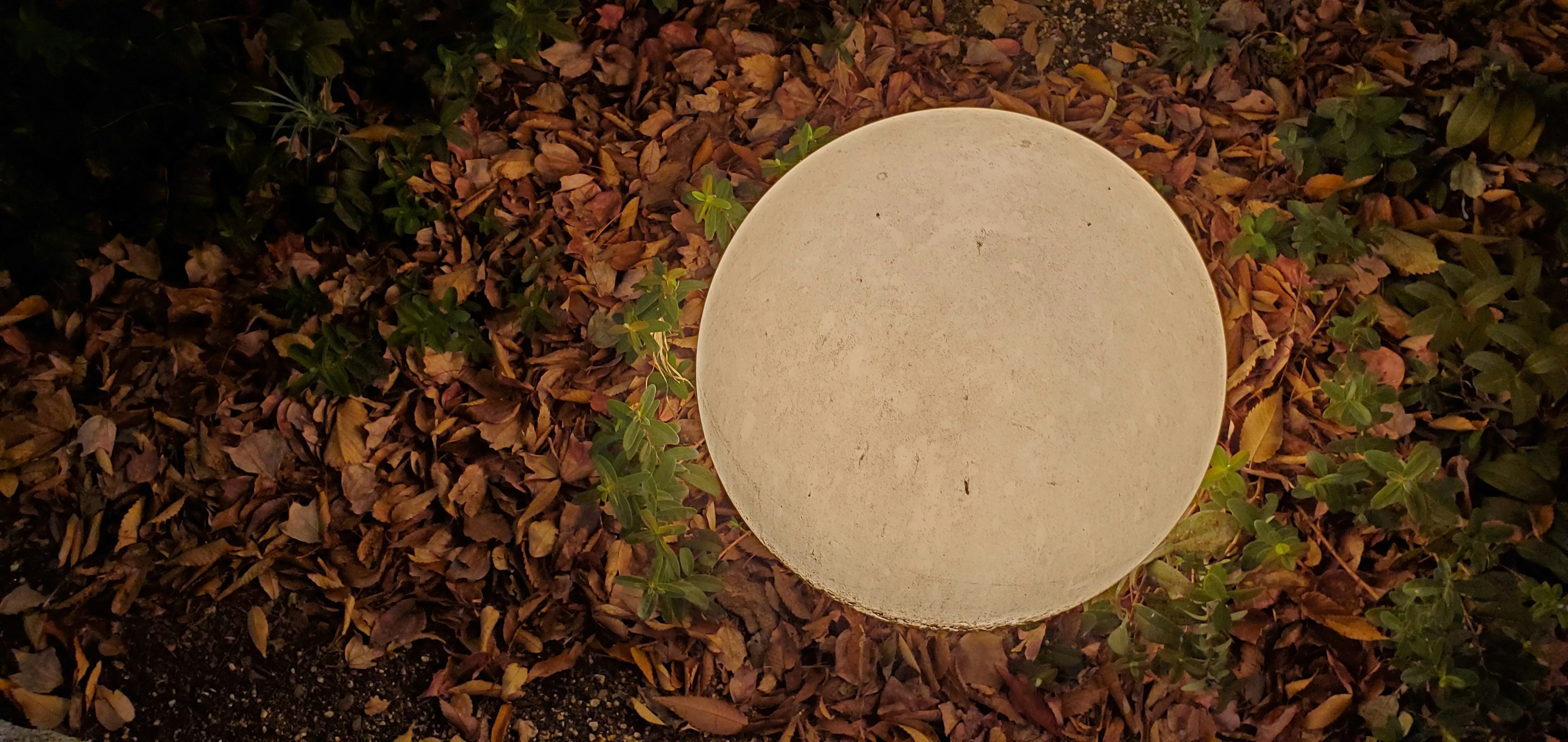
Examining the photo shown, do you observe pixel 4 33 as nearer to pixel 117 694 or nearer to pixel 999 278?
pixel 117 694

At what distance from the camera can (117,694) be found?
78.9 inches

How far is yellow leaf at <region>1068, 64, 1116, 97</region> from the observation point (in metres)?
2.42

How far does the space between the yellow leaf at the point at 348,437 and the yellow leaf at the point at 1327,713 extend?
2.03 m

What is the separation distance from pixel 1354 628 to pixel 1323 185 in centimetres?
99

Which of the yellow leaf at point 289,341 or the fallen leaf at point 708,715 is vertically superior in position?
the yellow leaf at point 289,341

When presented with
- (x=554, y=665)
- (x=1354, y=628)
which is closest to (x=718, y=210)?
(x=554, y=665)

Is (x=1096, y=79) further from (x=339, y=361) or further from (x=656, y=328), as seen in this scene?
(x=339, y=361)

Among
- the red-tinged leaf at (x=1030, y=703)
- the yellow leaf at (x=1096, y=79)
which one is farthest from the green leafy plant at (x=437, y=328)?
the yellow leaf at (x=1096, y=79)

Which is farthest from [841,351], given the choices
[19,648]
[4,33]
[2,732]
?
[4,33]

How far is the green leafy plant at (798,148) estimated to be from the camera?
2158 mm

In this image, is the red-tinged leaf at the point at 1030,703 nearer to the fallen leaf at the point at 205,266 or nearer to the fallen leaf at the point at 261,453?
the fallen leaf at the point at 261,453

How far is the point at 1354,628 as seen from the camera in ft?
6.46

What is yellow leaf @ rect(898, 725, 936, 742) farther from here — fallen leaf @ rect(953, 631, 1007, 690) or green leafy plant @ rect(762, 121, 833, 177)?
green leafy plant @ rect(762, 121, 833, 177)

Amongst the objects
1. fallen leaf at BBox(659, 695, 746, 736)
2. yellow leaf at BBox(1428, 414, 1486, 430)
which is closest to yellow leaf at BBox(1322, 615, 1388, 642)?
yellow leaf at BBox(1428, 414, 1486, 430)
